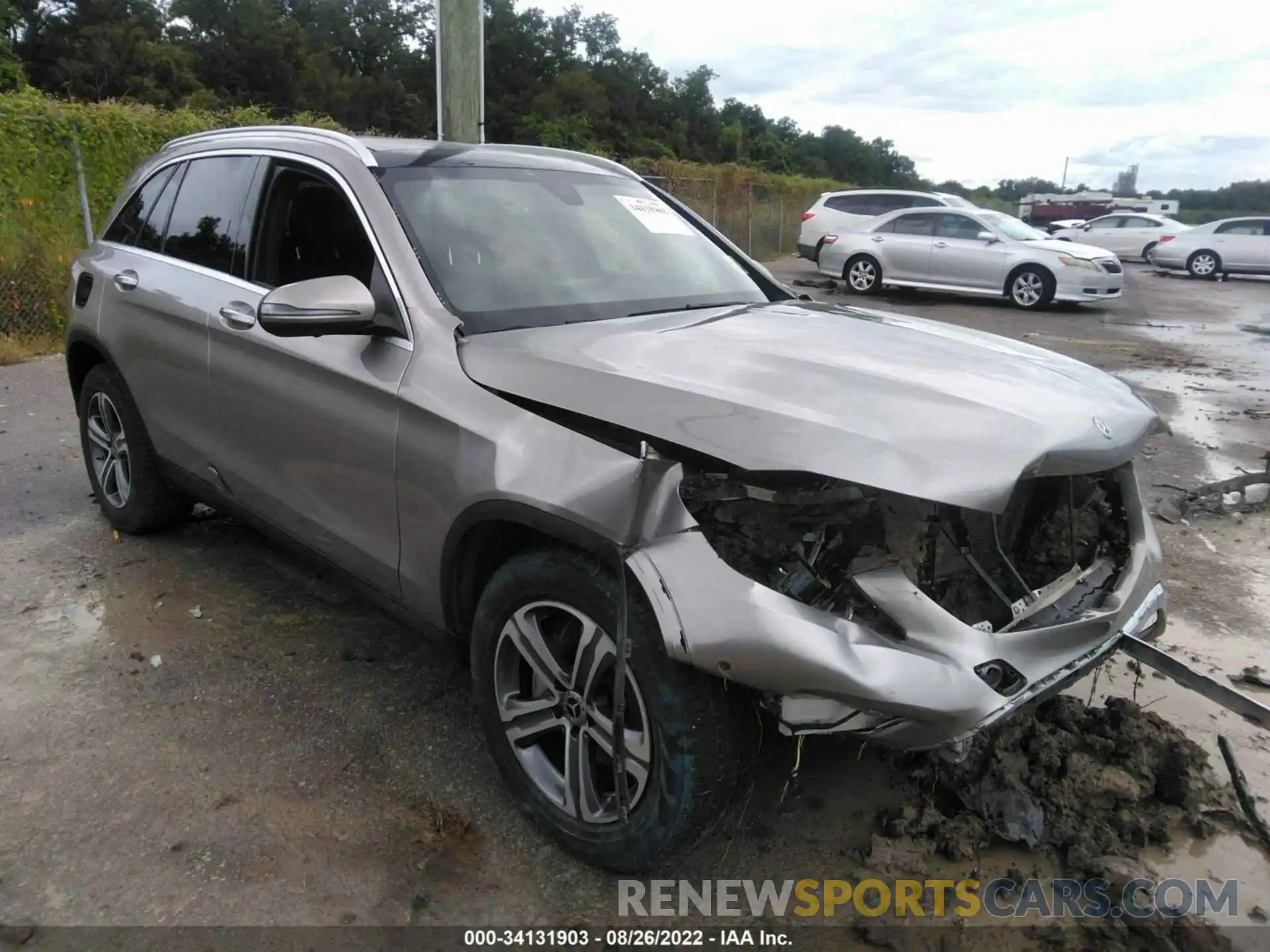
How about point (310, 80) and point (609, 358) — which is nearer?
point (609, 358)

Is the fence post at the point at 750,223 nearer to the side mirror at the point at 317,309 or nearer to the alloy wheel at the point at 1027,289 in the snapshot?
the alloy wheel at the point at 1027,289

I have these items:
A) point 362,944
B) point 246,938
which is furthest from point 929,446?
point 246,938

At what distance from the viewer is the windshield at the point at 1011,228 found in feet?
51.4

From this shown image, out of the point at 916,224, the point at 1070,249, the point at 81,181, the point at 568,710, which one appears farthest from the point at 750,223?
the point at 568,710

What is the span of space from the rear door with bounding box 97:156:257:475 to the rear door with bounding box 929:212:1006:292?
547 inches

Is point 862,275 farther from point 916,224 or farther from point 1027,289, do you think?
point 1027,289

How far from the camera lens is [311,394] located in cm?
306

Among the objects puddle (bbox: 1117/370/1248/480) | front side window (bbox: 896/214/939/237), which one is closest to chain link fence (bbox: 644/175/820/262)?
front side window (bbox: 896/214/939/237)

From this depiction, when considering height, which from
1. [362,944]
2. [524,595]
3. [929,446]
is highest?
[929,446]

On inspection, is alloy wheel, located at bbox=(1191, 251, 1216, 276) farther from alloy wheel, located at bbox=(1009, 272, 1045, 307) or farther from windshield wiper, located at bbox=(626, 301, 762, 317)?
windshield wiper, located at bbox=(626, 301, 762, 317)

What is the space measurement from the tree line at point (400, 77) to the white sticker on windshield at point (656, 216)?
119 feet

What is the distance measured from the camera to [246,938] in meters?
2.28

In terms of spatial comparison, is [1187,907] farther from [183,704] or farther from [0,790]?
[0,790]

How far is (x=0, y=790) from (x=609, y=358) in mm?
2215
